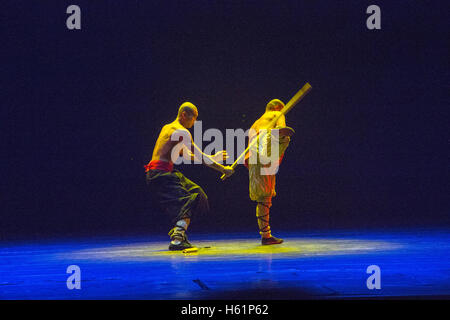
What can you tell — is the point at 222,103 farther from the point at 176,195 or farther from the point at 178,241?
the point at 178,241

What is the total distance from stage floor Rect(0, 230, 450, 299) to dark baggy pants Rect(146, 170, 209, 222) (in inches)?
13.2

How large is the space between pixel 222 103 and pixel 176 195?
2.52 m

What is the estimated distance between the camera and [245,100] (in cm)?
705

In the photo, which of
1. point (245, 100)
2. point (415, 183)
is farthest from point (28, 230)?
point (415, 183)

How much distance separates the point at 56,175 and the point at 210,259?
377 cm

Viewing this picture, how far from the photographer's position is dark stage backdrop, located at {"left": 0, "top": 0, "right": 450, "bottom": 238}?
6719mm

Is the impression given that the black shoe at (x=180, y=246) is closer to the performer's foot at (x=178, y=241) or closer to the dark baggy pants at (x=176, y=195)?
the performer's foot at (x=178, y=241)

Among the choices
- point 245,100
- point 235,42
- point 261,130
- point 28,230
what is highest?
point 235,42

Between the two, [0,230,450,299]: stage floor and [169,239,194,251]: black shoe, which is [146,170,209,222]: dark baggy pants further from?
[0,230,450,299]: stage floor

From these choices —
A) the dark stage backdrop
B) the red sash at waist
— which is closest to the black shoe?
the red sash at waist

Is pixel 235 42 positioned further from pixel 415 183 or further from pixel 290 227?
pixel 415 183


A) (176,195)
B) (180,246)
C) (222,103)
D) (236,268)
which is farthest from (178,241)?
(222,103)

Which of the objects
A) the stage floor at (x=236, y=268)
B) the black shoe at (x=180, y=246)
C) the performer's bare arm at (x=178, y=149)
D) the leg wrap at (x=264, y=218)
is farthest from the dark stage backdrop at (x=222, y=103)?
the black shoe at (x=180, y=246)

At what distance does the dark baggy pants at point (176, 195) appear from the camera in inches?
185
